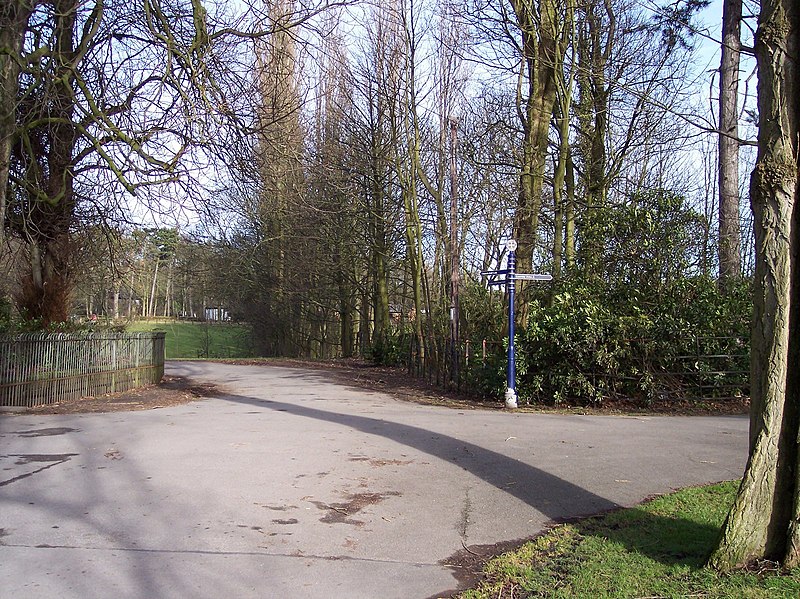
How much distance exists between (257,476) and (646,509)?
410 cm

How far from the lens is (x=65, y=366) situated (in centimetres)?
1480

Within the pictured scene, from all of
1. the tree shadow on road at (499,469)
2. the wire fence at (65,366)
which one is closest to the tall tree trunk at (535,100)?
the tree shadow on road at (499,469)

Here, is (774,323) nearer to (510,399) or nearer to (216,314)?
(510,399)

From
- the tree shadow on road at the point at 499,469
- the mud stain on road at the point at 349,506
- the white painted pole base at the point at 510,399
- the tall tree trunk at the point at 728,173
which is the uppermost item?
the tall tree trunk at the point at 728,173

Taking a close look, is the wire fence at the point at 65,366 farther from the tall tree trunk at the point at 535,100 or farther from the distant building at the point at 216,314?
the distant building at the point at 216,314

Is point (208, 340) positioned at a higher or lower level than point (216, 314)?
lower

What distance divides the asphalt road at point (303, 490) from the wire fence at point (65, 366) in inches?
50.7

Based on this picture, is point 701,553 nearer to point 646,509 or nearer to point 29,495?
point 646,509

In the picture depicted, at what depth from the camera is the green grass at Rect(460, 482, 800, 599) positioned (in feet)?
14.8

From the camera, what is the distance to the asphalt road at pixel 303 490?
16.8 feet

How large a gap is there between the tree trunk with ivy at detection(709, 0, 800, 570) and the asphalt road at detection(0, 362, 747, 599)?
1.92m

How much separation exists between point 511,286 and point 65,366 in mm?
9071

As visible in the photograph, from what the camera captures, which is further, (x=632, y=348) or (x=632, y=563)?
(x=632, y=348)

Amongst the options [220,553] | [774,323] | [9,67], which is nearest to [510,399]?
[220,553]
